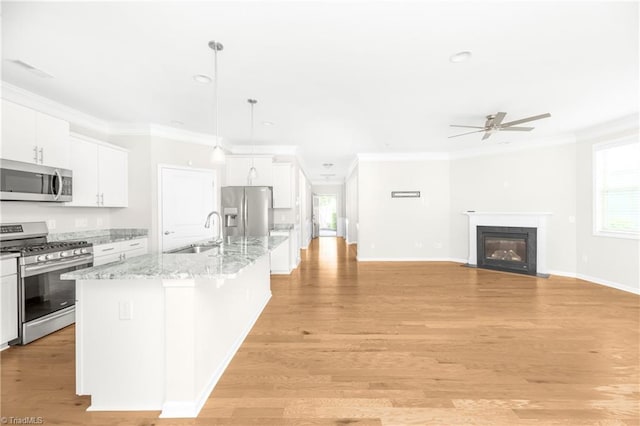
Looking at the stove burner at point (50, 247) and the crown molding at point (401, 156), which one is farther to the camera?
the crown molding at point (401, 156)

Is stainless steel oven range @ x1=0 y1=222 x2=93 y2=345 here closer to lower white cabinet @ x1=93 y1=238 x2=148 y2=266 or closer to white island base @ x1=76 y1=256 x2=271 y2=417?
lower white cabinet @ x1=93 y1=238 x2=148 y2=266

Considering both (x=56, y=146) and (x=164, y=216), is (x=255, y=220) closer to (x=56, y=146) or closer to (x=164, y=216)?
(x=164, y=216)

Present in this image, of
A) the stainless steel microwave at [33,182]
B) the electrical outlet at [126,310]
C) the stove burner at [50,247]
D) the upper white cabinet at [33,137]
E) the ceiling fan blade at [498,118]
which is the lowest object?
the electrical outlet at [126,310]

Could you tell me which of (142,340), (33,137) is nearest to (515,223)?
(142,340)

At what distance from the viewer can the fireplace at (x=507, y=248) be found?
5414 mm

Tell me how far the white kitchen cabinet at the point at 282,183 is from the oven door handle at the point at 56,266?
3.35m

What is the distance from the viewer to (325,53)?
8.16 feet

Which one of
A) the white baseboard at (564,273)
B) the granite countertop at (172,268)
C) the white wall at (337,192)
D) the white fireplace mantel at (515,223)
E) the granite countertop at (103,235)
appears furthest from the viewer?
the white wall at (337,192)

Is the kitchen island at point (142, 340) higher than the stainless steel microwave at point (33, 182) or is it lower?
lower

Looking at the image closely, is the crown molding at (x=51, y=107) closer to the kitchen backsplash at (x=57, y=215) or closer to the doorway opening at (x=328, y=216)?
the kitchen backsplash at (x=57, y=215)

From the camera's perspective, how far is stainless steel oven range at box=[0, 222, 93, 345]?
2.63 m

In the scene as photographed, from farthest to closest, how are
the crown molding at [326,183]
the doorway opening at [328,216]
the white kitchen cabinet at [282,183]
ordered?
1. the doorway opening at [328,216]
2. the crown molding at [326,183]
3. the white kitchen cabinet at [282,183]


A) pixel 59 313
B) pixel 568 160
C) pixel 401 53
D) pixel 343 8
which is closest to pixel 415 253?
pixel 568 160

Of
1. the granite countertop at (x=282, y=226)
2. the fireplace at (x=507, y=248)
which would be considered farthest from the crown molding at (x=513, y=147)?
the granite countertop at (x=282, y=226)
